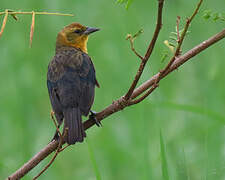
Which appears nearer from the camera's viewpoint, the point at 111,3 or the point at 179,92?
the point at 179,92

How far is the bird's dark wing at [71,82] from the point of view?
5.03 meters

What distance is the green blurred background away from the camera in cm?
547

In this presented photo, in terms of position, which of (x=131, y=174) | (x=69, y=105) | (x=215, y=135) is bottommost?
(x=131, y=174)

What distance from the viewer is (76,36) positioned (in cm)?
634

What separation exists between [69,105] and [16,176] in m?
1.58

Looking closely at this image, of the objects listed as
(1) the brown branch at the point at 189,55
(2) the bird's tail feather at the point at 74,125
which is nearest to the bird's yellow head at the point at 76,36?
Answer: (2) the bird's tail feather at the point at 74,125

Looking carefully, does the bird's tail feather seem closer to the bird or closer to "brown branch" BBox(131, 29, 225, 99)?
the bird

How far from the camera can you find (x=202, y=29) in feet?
24.5

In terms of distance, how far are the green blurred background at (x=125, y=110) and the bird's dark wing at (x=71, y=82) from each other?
0.53m

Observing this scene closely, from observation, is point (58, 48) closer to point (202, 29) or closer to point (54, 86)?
point (54, 86)

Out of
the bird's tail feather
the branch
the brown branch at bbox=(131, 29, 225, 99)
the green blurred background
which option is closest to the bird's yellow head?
the green blurred background

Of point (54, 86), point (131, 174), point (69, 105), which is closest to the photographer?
point (69, 105)

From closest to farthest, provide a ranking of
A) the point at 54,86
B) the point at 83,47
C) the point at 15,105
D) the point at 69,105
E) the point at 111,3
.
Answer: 1. the point at 69,105
2. the point at 54,86
3. the point at 83,47
4. the point at 15,105
5. the point at 111,3

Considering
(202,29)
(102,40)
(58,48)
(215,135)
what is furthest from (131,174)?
(102,40)
